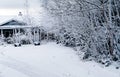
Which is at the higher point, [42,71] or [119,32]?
[119,32]

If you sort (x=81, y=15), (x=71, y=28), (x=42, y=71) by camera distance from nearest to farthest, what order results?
(x=42, y=71)
(x=81, y=15)
(x=71, y=28)

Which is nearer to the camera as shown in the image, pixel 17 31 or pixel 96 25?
pixel 96 25

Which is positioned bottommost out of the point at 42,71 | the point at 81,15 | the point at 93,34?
the point at 42,71

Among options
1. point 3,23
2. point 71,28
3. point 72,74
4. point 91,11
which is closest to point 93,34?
point 91,11

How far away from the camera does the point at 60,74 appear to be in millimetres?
10734

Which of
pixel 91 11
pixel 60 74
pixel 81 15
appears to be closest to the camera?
pixel 60 74

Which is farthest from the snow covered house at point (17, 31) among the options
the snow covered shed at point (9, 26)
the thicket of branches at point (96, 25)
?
the thicket of branches at point (96, 25)

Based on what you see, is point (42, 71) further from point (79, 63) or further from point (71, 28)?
point (71, 28)

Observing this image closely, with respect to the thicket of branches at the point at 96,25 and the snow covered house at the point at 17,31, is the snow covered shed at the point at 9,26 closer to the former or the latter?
the snow covered house at the point at 17,31

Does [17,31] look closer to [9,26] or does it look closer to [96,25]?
[9,26]

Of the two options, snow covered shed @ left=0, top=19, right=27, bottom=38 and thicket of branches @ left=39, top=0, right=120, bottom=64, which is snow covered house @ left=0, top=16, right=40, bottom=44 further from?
thicket of branches @ left=39, top=0, right=120, bottom=64

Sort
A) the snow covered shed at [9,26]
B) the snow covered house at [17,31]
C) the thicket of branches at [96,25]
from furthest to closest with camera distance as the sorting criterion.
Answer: the snow covered shed at [9,26] → the snow covered house at [17,31] → the thicket of branches at [96,25]

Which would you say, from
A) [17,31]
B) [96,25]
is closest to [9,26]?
[17,31]

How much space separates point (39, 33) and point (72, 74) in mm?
22894
